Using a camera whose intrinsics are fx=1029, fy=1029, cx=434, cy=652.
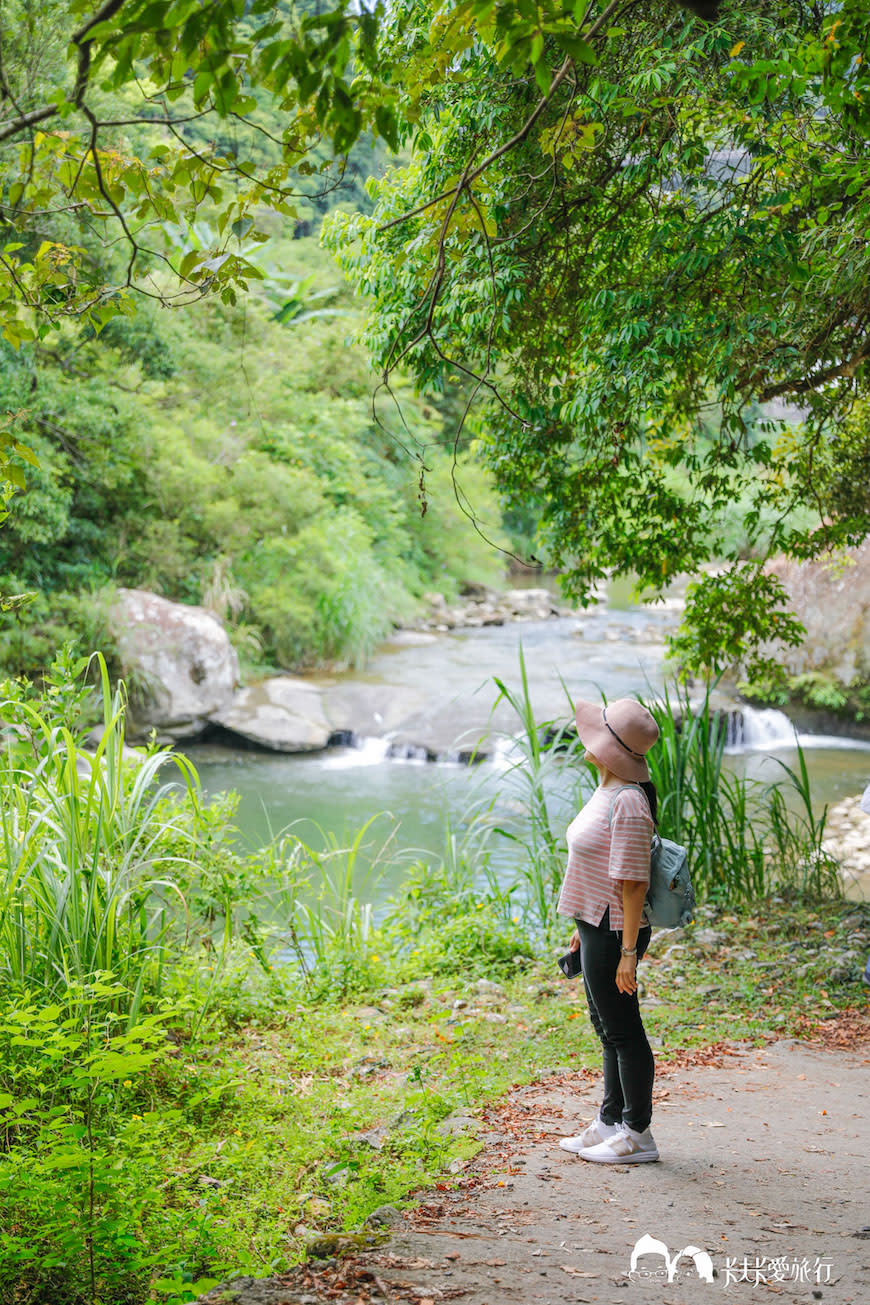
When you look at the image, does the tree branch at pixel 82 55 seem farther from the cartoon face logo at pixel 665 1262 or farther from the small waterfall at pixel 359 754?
the small waterfall at pixel 359 754

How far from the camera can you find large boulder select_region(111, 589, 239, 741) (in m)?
12.0

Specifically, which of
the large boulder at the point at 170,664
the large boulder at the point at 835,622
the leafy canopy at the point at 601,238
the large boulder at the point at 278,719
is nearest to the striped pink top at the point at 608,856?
the leafy canopy at the point at 601,238

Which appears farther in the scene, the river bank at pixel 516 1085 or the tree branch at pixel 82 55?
the river bank at pixel 516 1085

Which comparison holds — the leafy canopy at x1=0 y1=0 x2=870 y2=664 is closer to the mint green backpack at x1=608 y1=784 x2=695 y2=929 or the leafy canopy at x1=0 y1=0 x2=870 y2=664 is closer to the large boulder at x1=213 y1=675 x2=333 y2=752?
the mint green backpack at x1=608 y1=784 x2=695 y2=929

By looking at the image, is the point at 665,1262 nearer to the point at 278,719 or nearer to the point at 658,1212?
the point at 658,1212

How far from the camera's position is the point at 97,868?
3709 millimetres

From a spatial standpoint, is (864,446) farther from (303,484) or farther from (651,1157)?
(303,484)

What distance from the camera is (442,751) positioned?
475 inches

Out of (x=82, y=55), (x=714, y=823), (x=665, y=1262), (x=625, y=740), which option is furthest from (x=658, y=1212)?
(x=714, y=823)

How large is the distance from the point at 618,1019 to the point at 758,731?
35.9ft

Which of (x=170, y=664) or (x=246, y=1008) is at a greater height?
(x=170, y=664)

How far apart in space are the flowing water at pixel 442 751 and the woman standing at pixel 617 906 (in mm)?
4756

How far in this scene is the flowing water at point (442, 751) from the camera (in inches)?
403

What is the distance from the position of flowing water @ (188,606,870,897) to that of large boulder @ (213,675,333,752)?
184 mm
